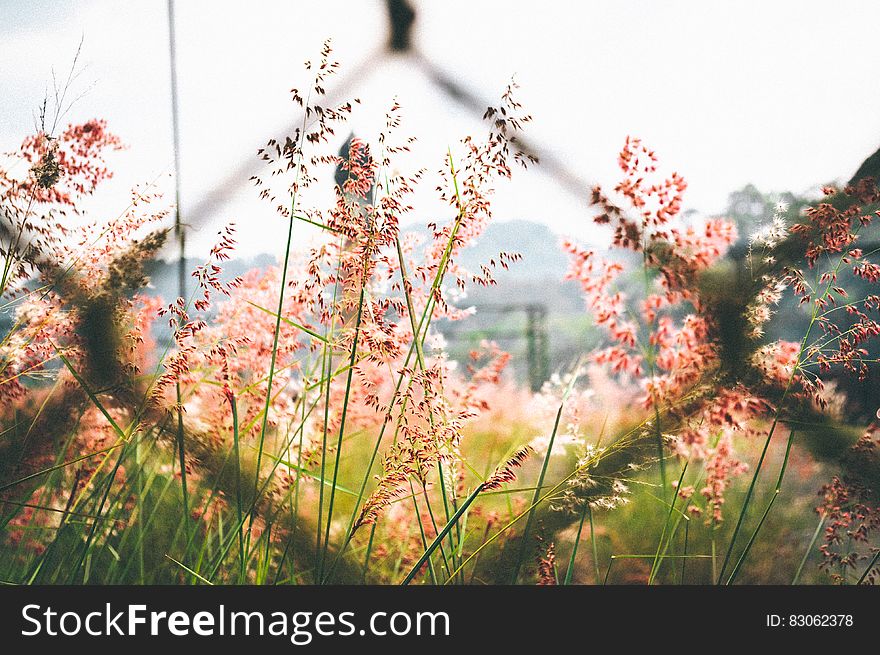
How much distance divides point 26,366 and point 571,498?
1.97ft

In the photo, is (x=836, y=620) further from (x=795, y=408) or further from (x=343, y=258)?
(x=343, y=258)

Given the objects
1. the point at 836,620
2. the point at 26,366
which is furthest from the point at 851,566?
the point at 26,366

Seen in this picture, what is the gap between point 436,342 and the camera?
2.23ft

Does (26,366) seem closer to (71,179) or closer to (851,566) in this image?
(71,179)

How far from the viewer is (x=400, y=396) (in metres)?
0.65

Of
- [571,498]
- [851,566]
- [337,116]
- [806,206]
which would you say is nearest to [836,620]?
[851,566]

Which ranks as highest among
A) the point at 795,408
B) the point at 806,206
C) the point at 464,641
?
the point at 806,206

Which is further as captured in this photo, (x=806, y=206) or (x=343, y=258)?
(x=806, y=206)

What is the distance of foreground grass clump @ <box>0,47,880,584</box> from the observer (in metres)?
0.68

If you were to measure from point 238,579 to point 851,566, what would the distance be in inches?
26.0

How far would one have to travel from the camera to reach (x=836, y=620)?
760 mm

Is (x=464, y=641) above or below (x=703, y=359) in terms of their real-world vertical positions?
below

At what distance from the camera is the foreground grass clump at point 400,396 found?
26.6 inches

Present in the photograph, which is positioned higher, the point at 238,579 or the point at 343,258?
the point at 343,258
